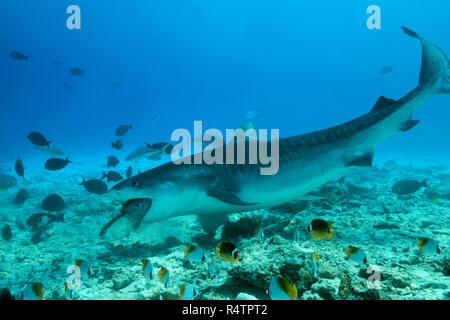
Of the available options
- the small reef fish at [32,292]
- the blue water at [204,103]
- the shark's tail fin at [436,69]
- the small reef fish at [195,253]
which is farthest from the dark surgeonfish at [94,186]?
the shark's tail fin at [436,69]

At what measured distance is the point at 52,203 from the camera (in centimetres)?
631

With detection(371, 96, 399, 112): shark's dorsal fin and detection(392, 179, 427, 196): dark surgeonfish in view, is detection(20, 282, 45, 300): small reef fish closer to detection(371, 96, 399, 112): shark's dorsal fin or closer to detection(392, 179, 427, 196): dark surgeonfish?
detection(371, 96, 399, 112): shark's dorsal fin

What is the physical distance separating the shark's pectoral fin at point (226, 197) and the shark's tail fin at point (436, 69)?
4396 mm

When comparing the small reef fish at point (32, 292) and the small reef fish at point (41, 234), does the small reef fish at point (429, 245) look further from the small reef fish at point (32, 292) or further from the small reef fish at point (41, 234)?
the small reef fish at point (41, 234)

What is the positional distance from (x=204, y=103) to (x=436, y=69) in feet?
602

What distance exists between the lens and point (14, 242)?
16.9 feet

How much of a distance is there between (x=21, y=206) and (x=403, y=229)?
34.5ft

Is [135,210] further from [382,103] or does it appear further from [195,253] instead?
[382,103]

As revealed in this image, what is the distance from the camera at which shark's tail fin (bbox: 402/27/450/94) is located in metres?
4.95

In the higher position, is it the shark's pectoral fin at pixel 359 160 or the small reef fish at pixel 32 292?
the shark's pectoral fin at pixel 359 160

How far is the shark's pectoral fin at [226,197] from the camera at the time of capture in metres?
3.60

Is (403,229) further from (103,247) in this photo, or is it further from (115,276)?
(103,247)

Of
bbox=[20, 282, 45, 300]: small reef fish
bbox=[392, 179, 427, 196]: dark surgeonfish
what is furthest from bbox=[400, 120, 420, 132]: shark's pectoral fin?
bbox=[20, 282, 45, 300]: small reef fish
